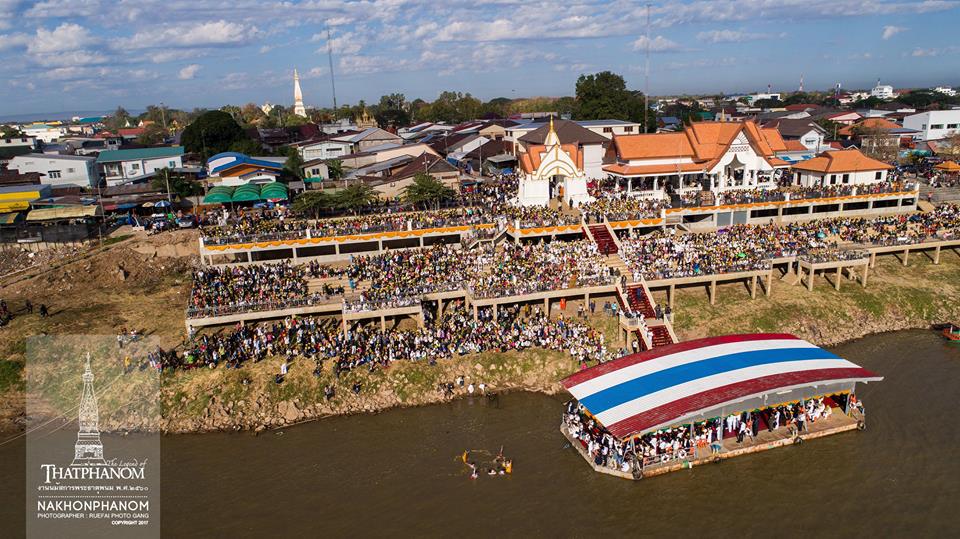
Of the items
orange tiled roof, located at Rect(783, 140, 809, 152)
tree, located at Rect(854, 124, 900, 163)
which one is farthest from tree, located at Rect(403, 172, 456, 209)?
tree, located at Rect(854, 124, 900, 163)

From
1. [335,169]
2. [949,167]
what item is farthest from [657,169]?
[335,169]

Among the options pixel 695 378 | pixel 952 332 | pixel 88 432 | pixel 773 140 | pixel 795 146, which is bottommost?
pixel 88 432

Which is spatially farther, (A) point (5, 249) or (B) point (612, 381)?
Answer: (A) point (5, 249)

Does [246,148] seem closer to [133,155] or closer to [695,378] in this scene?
[133,155]

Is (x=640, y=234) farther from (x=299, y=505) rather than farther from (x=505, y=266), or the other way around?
(x=299, y=505)

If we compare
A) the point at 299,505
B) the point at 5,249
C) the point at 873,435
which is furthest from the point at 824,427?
the point at 5,249

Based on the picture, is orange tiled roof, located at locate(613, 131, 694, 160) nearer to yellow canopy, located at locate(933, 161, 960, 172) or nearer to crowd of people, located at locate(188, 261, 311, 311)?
yellow canopy, located at locate(933, 161, 960, 172)

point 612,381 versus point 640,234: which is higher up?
point 640,234
